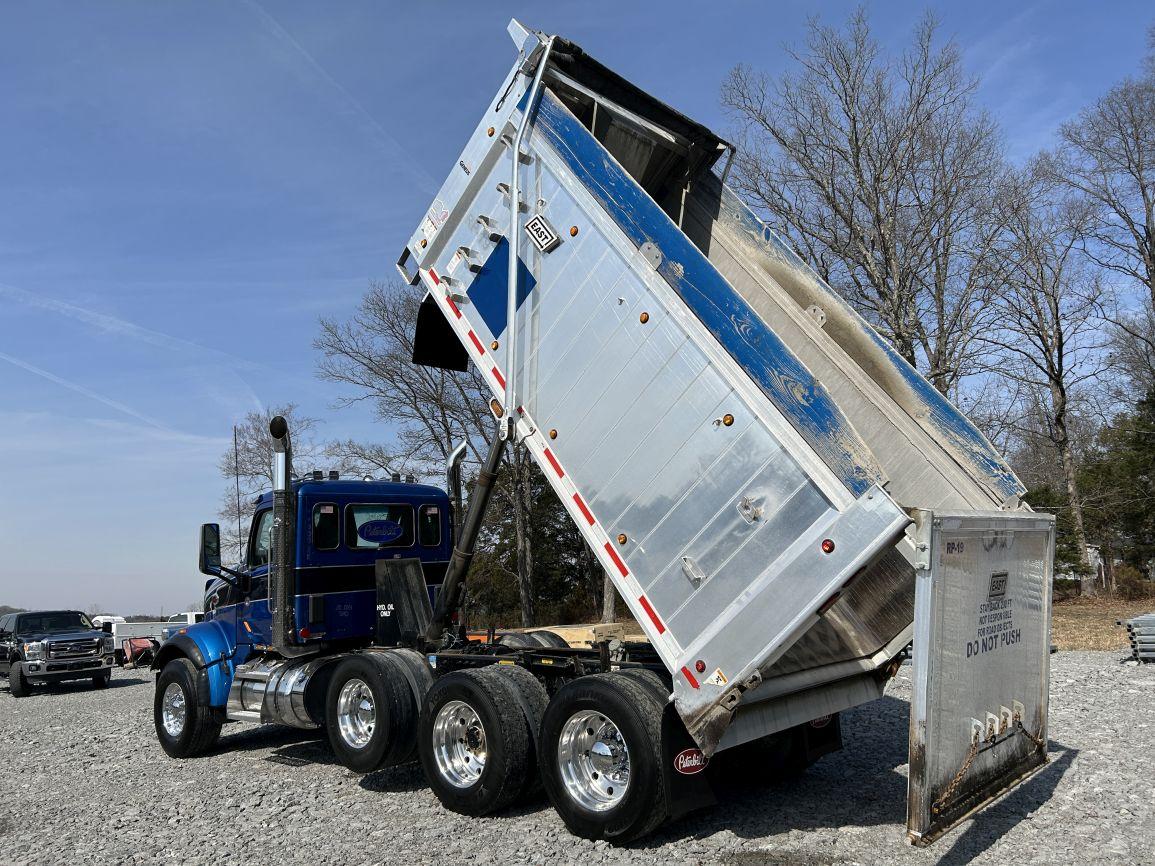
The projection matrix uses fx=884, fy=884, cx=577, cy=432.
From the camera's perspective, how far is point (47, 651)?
18.0 m

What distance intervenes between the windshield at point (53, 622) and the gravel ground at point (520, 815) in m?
11.7

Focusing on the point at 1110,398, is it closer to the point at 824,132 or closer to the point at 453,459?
Answer: the point at 824,132

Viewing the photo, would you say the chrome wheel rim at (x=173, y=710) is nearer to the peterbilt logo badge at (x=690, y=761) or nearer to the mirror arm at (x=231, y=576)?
the mirror arm at (x=231, y=576)

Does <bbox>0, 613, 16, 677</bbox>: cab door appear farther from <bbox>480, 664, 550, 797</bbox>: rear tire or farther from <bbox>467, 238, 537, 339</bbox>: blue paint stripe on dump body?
<bbox>467, 238, 537, 339</bbox>: blue paint stripe on dump body

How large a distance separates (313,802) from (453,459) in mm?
3183

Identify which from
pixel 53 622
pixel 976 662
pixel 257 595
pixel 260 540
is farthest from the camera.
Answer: pixel 53 622

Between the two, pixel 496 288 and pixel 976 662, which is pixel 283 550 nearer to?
pixel 496 288

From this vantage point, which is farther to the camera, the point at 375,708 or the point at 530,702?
the point at 375,708

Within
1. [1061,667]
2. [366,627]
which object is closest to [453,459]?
[366,627]

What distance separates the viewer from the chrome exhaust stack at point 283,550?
7965 millimetres

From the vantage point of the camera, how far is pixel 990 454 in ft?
19.6

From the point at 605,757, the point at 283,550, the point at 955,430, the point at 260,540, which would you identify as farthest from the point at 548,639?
the point at 955,430

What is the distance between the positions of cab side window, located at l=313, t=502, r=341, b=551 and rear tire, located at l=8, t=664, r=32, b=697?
1342 cm

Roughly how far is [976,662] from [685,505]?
175 centimetres
